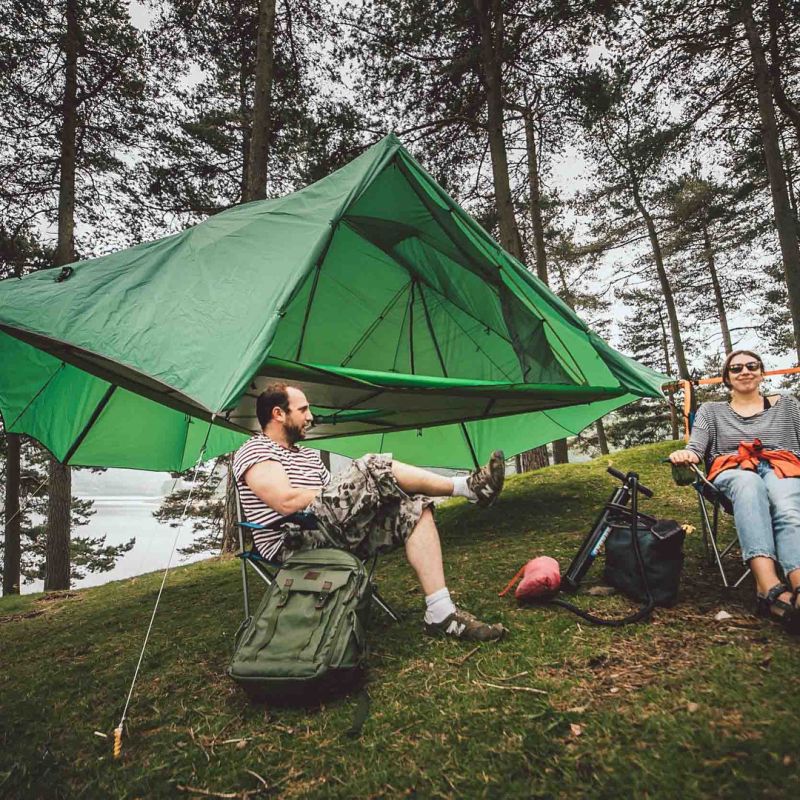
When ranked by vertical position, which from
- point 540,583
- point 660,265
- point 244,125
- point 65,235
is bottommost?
point 540,583

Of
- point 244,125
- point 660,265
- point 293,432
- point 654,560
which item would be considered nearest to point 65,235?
point 244,125

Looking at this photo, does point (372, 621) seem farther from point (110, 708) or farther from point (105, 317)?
point (105, 317)

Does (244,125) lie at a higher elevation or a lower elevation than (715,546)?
higher

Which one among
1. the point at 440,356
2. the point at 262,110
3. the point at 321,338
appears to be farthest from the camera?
the point at 262,110

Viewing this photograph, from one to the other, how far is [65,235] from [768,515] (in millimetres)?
6816

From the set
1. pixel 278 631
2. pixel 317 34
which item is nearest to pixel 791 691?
pixel 278 631

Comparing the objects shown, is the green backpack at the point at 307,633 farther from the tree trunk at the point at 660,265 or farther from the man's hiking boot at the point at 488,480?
the tree trunk at the point at 660,265

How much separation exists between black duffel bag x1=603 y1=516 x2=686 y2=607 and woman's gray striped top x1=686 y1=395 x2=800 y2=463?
630 millimetres

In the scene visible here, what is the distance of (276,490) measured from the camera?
1831 mm

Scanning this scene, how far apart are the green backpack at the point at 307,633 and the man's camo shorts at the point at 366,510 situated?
187 mm

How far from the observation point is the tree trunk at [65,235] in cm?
519

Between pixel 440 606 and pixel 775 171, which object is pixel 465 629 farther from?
pixel 775 171

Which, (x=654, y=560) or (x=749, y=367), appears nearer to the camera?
(x=654, y=560)

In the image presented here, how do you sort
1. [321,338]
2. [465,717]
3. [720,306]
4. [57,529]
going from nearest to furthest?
[465,717], [321,338], [57,529], [720,306]
